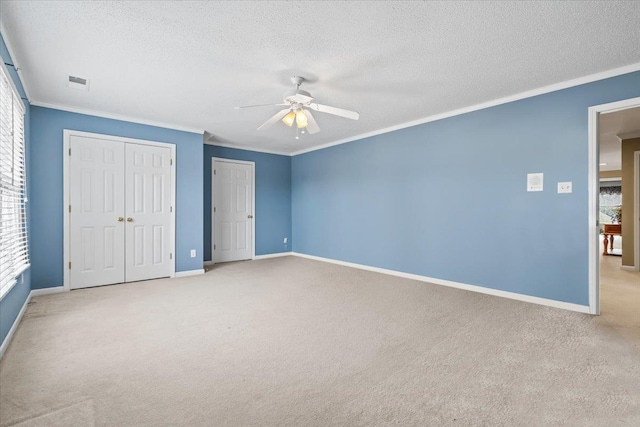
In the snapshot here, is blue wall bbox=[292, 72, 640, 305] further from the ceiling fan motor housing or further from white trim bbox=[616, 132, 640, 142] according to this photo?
white trim bbox=[616, 132, 640, 142]

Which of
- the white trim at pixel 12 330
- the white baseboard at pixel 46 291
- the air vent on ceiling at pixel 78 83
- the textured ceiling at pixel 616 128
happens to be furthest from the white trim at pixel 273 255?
the textured ceiling at pixel 616 128

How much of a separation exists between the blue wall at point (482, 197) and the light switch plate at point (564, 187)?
4 cm

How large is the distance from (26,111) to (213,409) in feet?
13.5

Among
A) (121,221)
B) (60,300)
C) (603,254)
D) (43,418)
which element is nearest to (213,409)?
(43,418)

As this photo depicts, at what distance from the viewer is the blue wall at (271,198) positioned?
22.4 ft

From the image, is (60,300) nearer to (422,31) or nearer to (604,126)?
(422,31)

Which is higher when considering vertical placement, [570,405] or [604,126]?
[604,126]

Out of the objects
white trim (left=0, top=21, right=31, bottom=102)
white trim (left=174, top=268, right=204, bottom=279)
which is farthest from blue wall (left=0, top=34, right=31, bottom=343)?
white trim (left=174, top=268, right=204, bottom=279)

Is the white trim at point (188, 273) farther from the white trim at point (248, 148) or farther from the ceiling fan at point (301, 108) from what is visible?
the ceiling fan at point (301, 108)

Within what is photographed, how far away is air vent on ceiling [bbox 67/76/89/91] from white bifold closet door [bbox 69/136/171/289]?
105cm

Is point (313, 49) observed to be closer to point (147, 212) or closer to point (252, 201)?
point (147, 212)

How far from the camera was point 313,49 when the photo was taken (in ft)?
8.57

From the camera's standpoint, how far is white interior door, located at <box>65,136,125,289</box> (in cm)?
420

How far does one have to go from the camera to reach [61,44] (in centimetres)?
256
